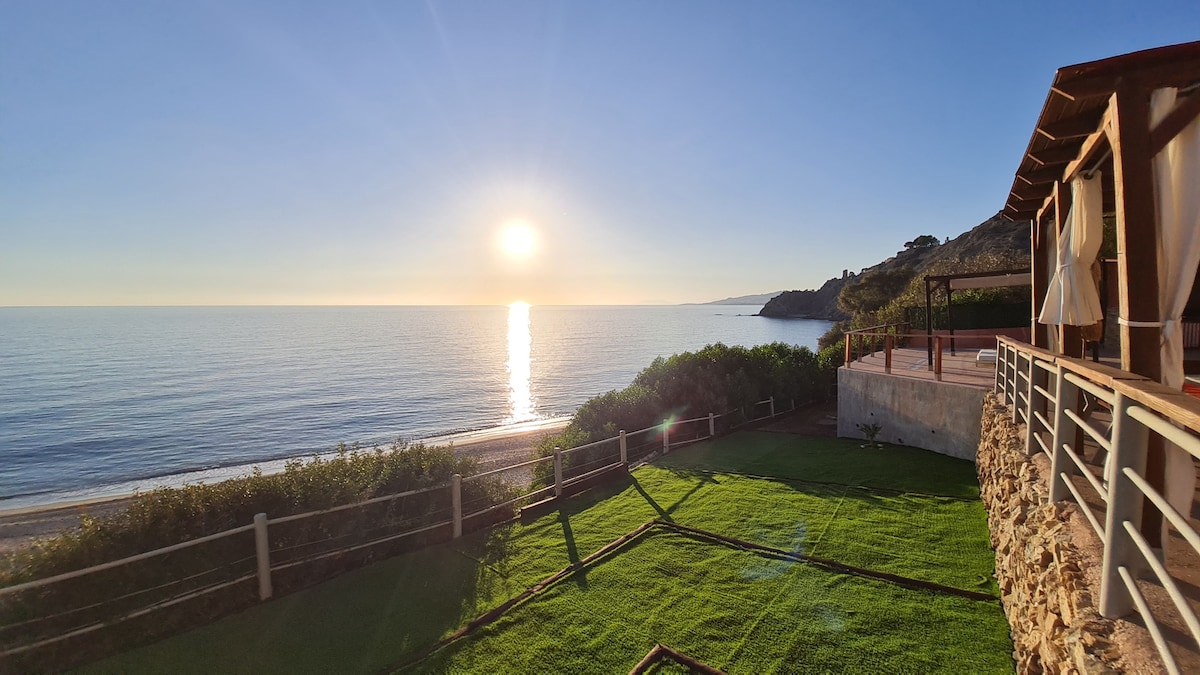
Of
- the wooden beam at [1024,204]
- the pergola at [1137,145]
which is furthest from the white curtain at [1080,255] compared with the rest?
the wooden beam at [1024,204]

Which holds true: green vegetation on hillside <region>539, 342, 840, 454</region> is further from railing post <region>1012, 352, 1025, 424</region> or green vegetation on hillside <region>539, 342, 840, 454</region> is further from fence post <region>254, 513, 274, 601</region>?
railing post <region>1012, 352, 1025, 424</region>

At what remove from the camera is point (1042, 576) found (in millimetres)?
2963

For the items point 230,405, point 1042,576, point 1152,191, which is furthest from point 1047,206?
point 230,405

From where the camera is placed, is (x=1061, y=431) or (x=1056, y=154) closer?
(x=1061, y=431)

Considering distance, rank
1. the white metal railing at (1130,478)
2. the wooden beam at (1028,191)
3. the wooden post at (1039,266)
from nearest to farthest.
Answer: the white metal railing at (1130,478) < the wooden beam at (1028,191) < the wooden post at (1039,266)

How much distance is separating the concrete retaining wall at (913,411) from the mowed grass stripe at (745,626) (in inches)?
220

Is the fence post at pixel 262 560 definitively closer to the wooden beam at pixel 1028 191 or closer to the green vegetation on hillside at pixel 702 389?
the green vegetation on hillside at pixel 702 389

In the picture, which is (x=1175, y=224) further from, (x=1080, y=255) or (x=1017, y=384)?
(x=1017, y=384)

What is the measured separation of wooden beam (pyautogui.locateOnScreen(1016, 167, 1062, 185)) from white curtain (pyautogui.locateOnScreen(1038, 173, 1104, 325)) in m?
0.36

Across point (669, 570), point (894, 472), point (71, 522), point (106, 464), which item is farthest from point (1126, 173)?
point (106, 464)

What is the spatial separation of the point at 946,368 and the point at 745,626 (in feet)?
31.6

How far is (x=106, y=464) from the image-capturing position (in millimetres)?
21266

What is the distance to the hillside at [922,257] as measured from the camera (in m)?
44.7

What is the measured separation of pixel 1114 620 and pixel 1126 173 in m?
2.82
